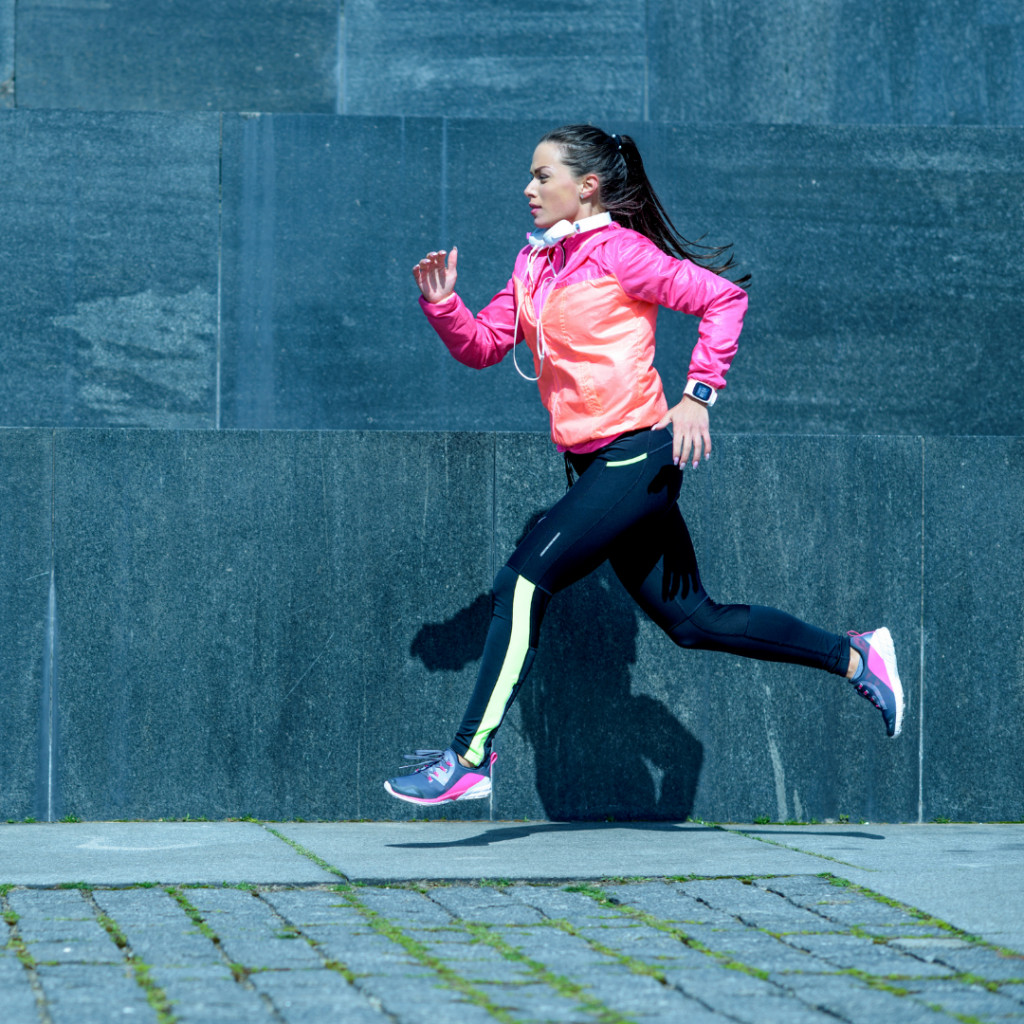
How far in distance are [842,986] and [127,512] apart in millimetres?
2951

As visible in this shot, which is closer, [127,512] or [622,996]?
[622,996]

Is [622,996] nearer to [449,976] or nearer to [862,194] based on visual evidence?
[449,976]

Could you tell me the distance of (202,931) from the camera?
133 inches

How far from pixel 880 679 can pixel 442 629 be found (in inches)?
57.4

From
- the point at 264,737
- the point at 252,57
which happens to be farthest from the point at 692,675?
the point at 252,57

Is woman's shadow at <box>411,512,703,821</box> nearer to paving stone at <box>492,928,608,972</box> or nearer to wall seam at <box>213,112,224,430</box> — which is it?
paving stone at <box>492,928,608,972</box>

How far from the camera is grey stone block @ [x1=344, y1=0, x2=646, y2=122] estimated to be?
22.3 ft

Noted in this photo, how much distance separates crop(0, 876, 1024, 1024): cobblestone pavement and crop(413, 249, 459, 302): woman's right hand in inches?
68.2

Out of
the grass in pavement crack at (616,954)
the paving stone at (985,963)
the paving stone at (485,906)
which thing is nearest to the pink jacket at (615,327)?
the paving stone at (485,906)

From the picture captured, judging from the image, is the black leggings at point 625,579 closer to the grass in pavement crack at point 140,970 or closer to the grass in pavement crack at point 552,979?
the grass in pavement crack at point 552,979

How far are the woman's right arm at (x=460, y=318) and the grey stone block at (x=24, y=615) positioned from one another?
4.57ft

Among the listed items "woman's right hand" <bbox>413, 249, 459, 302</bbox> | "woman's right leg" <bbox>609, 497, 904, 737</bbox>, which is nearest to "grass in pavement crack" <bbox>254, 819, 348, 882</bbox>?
"woman's right leg" <bbox>609, 497, 904, 737</bbox>

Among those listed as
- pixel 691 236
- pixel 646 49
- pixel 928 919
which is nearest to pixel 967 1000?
pixel 928 919

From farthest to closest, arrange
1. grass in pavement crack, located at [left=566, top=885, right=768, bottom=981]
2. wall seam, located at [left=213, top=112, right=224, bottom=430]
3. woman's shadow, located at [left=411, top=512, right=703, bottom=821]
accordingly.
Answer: wall seam, located at [left=213, top=112, right=224, bottom=430]
woman's shadow, located at [left=411, top=512, right=703, bottom=821]
grass in pavement crack, located at [left=566, top=885, right=768, bottom=981]
